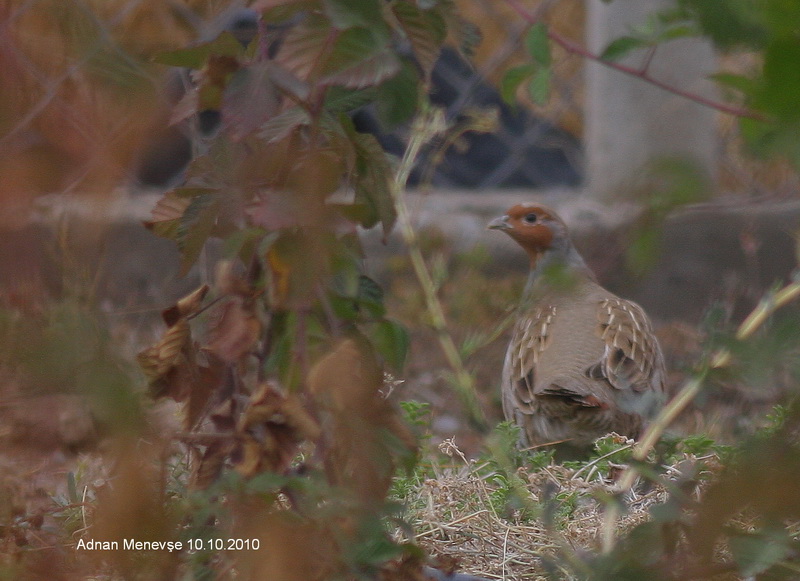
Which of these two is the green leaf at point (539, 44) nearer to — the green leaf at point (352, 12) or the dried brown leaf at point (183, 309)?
the green leaf at point (352, 12)

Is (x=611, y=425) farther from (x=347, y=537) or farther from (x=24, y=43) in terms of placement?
(x=24, y=43)

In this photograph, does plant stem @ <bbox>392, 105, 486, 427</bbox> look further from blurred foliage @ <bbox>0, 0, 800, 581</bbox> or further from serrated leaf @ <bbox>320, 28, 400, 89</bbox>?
serrated leaf @ <bbox>320, 28, 400, 89</bbox>

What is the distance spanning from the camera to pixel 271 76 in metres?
1.10

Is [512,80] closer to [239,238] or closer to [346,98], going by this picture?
[346,98]

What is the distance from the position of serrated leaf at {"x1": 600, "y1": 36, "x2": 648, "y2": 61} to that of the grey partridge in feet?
6.56

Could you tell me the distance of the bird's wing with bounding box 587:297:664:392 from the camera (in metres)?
3.54

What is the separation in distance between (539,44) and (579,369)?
7.73ft

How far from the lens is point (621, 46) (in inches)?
48.9

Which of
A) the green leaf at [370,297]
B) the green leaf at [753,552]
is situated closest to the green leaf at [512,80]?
the green leaf at [370,297]

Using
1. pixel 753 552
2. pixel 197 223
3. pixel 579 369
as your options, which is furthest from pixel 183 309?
pixel 579 369

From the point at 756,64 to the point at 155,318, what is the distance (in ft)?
14.2

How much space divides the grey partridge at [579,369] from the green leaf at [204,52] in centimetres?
220

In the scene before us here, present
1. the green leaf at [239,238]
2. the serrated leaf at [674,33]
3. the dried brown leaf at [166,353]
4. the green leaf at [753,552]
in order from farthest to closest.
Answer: the dried brown leaf at [166,353] < the green leaf at [239,238] < the serrated leaf at [674,33] < the green leaf at [753,552]

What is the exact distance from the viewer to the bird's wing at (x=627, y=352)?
139 inches
